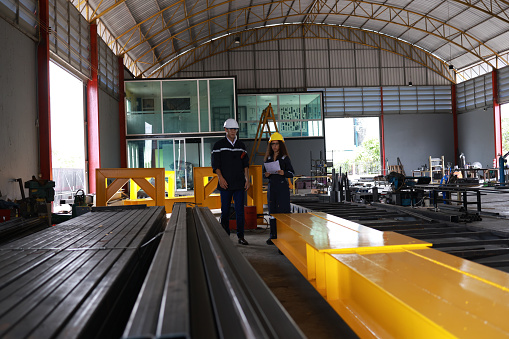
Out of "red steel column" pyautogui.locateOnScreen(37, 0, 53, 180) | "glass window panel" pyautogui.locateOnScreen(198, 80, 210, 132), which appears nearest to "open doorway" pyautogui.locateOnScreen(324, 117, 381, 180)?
"glass window panel" pyautogui.locateOnScreen(198, 80, 210, 132)

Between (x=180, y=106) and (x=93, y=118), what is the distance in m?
3.32

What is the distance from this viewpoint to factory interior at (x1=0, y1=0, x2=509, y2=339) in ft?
4.94

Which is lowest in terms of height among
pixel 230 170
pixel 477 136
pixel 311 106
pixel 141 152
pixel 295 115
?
pixel 230 170

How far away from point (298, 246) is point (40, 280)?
233cm

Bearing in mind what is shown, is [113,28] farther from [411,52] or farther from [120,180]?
[411,52]

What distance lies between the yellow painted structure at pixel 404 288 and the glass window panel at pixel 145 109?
Result: 13472mm

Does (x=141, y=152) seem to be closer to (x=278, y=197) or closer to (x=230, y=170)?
(x=230, y=170)

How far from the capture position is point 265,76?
2420 cm

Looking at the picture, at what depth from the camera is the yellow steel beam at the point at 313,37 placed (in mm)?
23688

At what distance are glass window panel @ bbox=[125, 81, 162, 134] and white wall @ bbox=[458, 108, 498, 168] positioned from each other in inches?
795

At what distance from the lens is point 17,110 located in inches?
332

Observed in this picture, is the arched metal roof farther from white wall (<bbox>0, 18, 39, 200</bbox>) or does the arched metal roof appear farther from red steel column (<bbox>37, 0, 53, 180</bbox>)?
white wall (<bbox>0, 18, 39, 200</bbox>)

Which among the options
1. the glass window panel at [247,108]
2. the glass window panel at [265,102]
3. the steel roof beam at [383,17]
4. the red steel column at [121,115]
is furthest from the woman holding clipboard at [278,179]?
the steel roof beam at [383,17]

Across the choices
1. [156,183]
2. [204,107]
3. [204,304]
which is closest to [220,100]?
[204,107]
